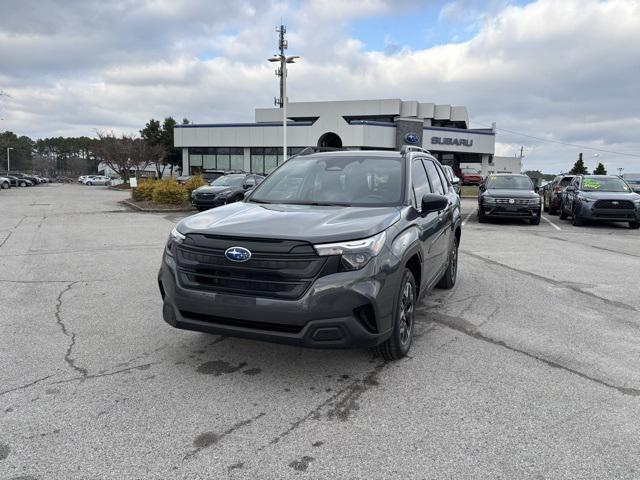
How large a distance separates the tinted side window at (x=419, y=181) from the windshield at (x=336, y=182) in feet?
0.62

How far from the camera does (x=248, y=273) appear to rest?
348 cm

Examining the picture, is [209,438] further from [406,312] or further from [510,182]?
[510,182]

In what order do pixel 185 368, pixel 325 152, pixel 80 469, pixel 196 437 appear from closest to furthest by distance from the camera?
pixel 80 469 < pixel 196 437 < pixel 185 368 < pixel 325 152

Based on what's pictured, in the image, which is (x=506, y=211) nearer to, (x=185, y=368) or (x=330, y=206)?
(x=330, y=206)

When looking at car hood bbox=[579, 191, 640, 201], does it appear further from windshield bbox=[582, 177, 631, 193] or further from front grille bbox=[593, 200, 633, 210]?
windshield bbox=[582, 177, 631, 193]

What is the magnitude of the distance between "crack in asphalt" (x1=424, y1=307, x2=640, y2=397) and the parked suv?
0.94 meters

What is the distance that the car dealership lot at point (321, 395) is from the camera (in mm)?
2748

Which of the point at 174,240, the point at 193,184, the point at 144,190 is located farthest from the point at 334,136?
the point at 174,240

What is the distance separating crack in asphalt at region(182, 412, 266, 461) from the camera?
2.82 meters

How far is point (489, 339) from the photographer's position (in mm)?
4762

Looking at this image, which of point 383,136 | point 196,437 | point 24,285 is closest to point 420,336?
point 196,437

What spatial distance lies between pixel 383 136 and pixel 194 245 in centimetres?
4219

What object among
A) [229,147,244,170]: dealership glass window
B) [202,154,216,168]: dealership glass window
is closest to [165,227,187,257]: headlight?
[229,147,244,170]: dealership glass window

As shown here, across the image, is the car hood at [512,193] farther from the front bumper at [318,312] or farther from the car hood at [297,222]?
the front bumper at [318,312]
